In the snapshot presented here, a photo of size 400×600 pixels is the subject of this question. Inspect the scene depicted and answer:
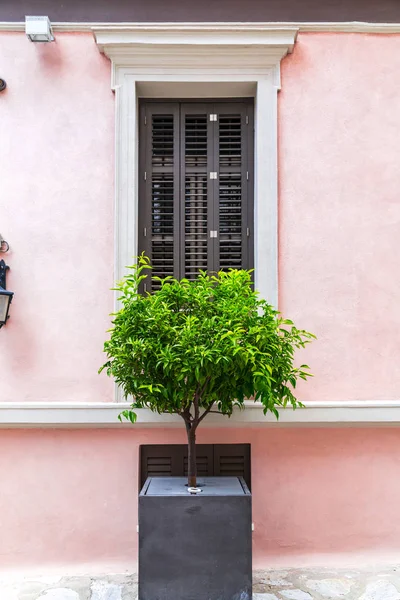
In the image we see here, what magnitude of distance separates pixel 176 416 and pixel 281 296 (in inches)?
54.6

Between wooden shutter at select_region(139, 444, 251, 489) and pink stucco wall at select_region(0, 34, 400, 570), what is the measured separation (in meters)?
0.11

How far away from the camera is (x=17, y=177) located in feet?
16.7

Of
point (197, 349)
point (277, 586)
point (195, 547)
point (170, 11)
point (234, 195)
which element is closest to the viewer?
point (197, 349)

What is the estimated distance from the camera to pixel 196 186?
210 inches

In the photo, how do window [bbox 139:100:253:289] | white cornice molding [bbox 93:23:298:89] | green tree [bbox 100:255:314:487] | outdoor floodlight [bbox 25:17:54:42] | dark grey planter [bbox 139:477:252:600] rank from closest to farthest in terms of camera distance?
green tree [bbox 100:255:314:487]
dark grey planter [bbox 139:477:252:600]
outdoor floodlight [bbox 25:17:54:42]
white cornice molding [bbox 93:23:298:89]
window [bbox 139:100:253:289]

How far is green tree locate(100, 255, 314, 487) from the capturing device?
3896 mm

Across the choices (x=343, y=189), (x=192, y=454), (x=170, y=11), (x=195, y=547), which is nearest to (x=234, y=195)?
(x=343, y=189)

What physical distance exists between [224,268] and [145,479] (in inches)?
79.2

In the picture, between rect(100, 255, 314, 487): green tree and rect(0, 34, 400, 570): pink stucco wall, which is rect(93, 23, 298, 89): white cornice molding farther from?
rect(100, 255, 314, 487): green tree

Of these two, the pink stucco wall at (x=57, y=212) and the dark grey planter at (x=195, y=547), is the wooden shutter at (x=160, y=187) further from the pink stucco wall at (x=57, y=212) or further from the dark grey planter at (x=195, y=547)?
the dark grey planter at (x=195, y=547)

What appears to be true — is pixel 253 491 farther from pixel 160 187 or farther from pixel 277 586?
pixel 160 187

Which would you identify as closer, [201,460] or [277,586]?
[277,586]

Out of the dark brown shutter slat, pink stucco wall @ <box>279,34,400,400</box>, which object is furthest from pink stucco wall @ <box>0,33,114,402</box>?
pink stucco wall @ <box>279,34,400,400</box>

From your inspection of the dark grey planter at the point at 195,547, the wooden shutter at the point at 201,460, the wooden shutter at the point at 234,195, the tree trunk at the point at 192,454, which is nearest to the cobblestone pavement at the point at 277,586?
the dark grey planter at the point at 195,547
